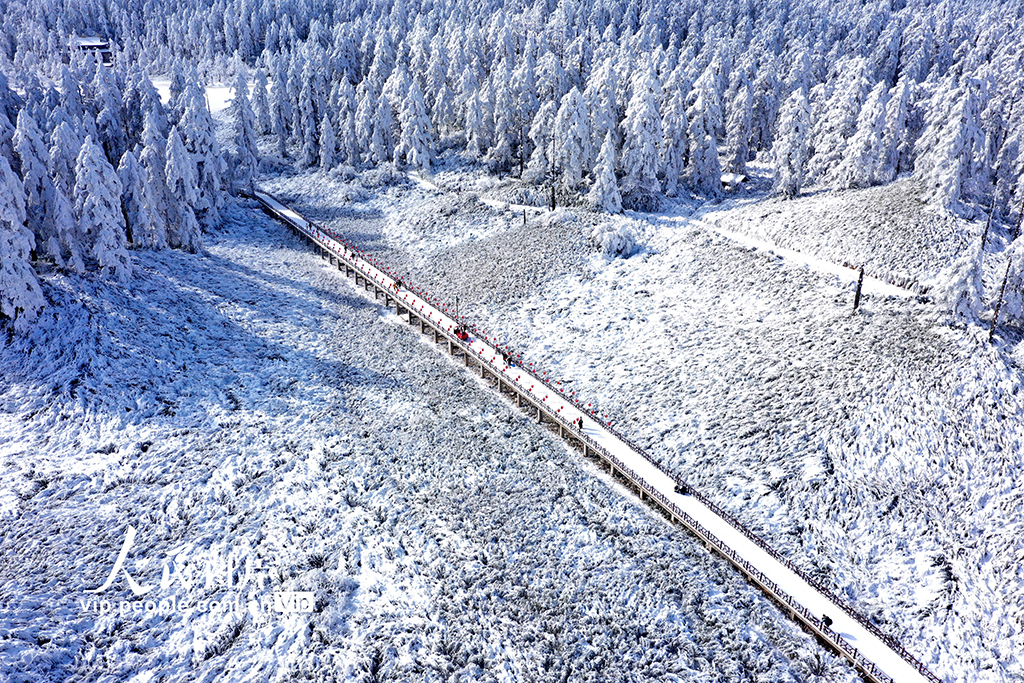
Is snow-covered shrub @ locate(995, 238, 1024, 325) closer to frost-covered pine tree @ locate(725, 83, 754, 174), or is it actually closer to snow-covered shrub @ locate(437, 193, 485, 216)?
frost-covered pine tree @ locate(725, 83, 754, 174)

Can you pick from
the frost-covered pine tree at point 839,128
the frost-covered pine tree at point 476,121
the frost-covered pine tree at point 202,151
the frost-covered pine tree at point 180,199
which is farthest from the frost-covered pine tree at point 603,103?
the frost-covered pine tree at point 202,151

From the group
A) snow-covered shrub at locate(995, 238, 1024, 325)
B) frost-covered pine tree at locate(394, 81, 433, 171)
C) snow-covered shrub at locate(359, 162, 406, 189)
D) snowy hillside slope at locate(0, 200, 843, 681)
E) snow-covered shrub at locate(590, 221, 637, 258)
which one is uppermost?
frost-covered pine tree at locate(394, 81, 433, 171)

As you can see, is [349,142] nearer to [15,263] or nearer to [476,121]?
[476,121]

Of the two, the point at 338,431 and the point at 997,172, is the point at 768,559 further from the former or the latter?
the point at 997,172

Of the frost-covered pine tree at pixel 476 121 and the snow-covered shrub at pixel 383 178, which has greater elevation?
the frost-covered pine tree at pixel 476 121

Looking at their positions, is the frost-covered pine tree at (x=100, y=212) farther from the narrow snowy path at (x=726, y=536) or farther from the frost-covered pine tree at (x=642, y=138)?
the frost-covered pine tree at (x=642, y=138)

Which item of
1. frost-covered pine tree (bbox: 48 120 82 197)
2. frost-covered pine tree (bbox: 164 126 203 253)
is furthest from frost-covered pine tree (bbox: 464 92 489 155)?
frost-covered pine tree (bbox: 48 120 82 197)
